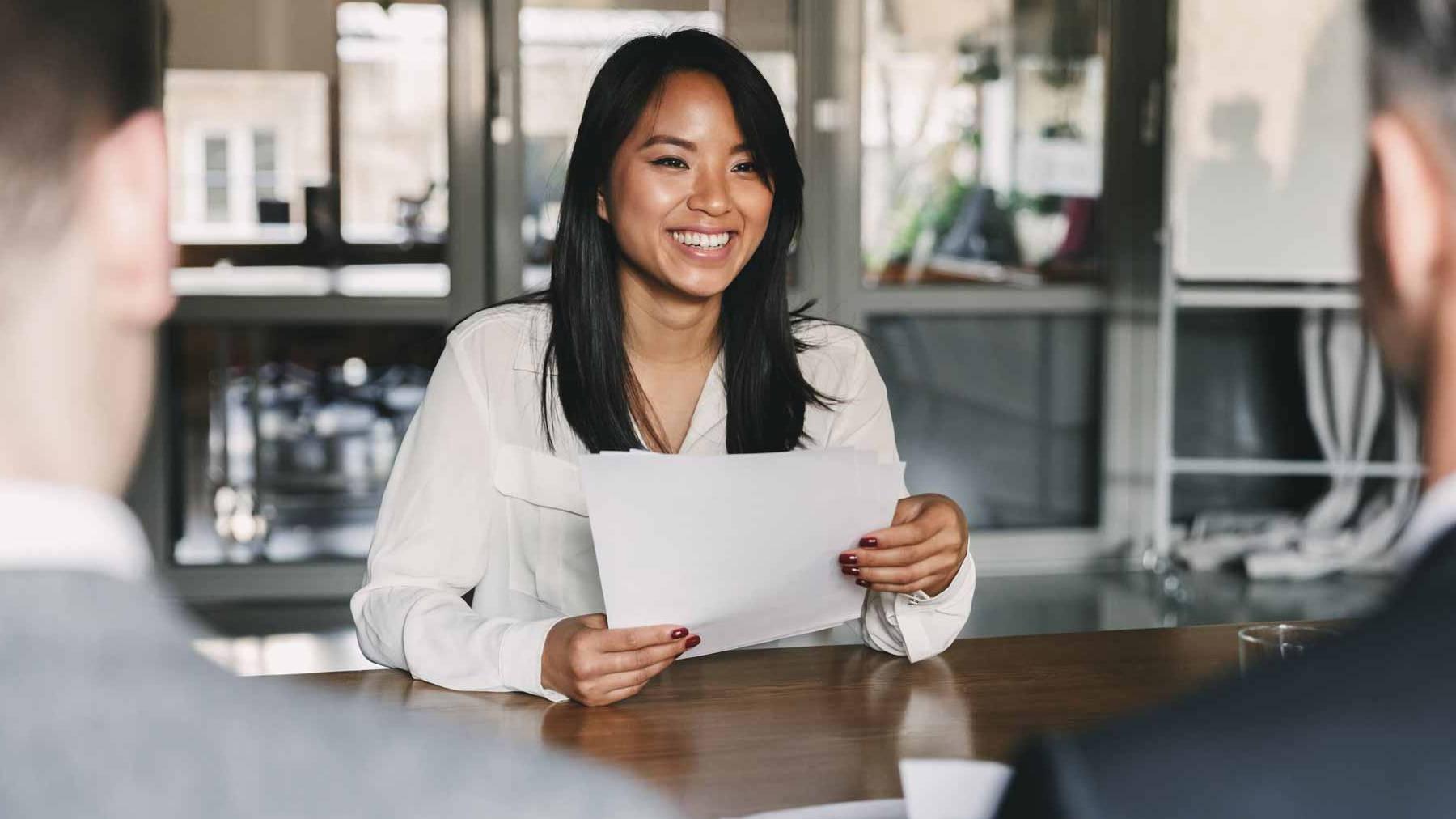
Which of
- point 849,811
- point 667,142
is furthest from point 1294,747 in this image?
point 667,142

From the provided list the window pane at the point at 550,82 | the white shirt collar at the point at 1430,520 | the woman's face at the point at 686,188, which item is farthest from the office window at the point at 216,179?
the white shirt collar at the point at 1430,520

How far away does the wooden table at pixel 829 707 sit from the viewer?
1.06 meters

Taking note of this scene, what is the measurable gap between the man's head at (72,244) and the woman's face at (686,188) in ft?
4.21

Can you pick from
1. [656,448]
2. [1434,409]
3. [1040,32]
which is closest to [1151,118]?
[1040,32]

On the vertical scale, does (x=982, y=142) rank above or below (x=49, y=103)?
above

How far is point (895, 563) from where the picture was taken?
1411mm

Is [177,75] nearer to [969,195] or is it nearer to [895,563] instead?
[969,195]

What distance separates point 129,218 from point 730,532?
33.0 inches

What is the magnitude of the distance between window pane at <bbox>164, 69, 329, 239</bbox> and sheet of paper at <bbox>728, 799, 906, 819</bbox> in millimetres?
3851

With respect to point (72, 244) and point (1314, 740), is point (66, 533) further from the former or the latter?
point (1314, 740)

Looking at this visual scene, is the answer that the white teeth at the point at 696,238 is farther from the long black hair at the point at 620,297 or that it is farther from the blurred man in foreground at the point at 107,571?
the blurred man in foreground at the point at 107,571

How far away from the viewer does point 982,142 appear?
4809mm

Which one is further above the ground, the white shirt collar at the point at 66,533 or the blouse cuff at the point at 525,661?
the white shirt collar at the point at 66,533

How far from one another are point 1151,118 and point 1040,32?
0.46 meters
